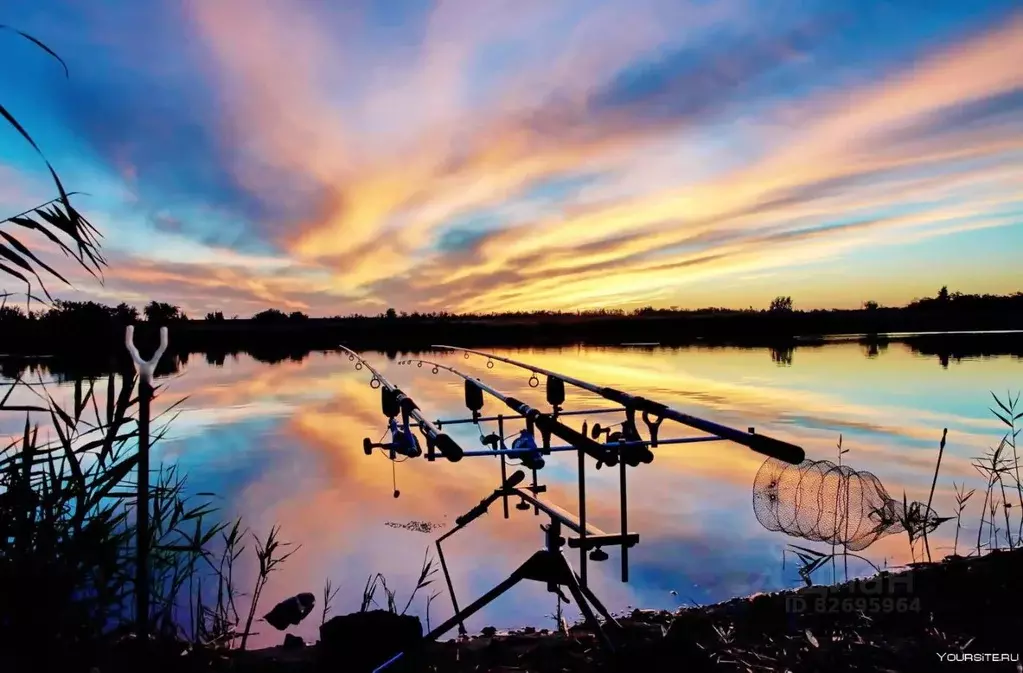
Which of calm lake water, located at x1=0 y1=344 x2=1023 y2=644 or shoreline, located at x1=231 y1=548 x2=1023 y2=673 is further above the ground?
shoreline, located at x1=231 y1=548 x2=1023 y2=673

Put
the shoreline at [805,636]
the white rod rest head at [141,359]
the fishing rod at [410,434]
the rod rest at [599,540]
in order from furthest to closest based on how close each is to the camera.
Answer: the rod rest at [599,540] → the fishing rod at [410,434] → the shoreline at [805,636] → the white rod rest head at [141,359]

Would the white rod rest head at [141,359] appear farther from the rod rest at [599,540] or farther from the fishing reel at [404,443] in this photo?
the rod rest at [599,540]

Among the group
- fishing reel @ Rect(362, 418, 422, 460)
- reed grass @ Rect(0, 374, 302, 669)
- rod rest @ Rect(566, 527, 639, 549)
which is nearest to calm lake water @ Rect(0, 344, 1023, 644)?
fishing reel @ Rect(362, 418, 422, 460)

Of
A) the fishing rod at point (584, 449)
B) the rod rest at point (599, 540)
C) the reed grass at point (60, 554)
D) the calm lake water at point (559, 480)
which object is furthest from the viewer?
the calm lake water at point (559, 480)

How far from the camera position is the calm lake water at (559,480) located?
334 inches

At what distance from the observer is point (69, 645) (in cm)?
373

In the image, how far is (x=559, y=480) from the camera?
13125mm

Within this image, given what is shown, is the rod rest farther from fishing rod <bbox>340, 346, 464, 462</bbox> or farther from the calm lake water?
the calm lake water

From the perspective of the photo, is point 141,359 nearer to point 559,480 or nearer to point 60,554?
point 60,554

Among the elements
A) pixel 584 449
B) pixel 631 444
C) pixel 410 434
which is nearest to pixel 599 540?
pixel 631 444

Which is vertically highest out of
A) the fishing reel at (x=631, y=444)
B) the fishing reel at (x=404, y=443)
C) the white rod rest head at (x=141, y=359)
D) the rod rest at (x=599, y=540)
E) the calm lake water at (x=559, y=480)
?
the white rod rest head at (x=141, y=359)

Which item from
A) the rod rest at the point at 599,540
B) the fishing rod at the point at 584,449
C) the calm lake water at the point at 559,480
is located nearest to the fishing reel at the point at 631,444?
the fishing rod at the point at 584,449

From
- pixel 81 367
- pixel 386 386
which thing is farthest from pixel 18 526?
pixel 386 386

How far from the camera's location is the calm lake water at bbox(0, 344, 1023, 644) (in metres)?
8.49
